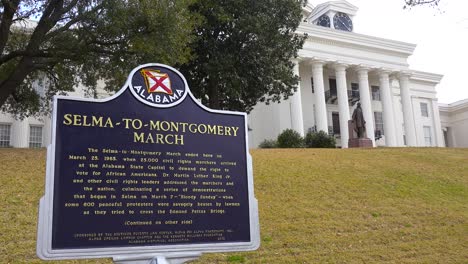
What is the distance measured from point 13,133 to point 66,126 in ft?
109

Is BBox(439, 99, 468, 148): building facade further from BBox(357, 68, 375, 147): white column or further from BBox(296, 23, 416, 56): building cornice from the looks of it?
BBox(357, 68, 375, 147): white column

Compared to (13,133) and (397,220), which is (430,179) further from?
(13,133)

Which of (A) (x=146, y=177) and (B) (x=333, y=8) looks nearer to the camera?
(A) (x=146, y=177)

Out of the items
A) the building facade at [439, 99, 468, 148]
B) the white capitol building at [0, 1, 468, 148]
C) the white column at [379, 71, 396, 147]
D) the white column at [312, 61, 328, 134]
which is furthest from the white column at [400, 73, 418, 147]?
the building facade at [439, 99, 468, 148]

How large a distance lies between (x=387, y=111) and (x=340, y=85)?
5.65m

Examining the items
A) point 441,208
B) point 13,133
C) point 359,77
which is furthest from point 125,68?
point 359,77

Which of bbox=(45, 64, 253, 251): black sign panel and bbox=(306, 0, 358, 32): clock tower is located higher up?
bbox=(306, 0, 358, 32): clock tower

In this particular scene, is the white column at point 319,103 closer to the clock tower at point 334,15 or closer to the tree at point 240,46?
the clock tower at point 334,15

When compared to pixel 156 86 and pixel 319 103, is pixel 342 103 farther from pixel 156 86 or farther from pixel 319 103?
pixel 156 86

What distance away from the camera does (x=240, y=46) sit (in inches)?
957

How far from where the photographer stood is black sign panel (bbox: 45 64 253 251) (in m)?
4.64

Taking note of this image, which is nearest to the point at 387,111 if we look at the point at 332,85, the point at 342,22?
the point at 332,85

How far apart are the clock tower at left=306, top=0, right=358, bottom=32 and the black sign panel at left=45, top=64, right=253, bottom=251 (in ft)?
140

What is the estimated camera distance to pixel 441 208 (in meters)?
13.1
